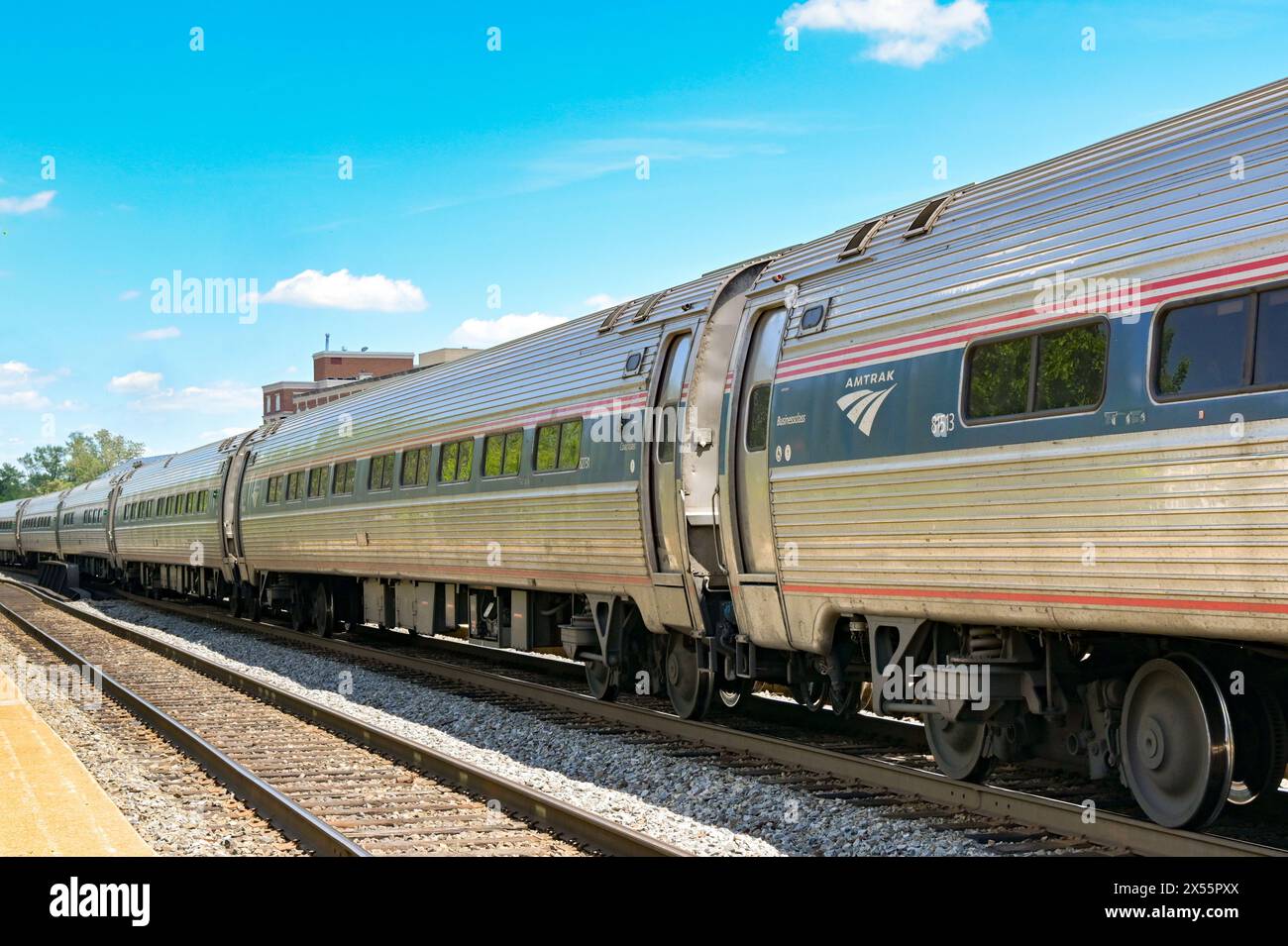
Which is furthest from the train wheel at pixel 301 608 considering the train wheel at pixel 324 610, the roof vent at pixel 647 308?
the roof vent at pixel 647 308

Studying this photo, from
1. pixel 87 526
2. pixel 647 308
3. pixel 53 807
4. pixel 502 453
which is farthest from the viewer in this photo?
pixel 87 526

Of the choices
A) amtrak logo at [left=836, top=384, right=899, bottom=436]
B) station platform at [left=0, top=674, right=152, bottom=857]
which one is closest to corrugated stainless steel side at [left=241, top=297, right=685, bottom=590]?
amtrak logo at [left=836, top=384, right=899, bottom=436]

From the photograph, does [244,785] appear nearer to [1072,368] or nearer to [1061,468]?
[1061,468]

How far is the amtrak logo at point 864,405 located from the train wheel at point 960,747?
6.59 feet

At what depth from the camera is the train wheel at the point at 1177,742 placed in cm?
702

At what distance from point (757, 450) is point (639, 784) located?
274cm

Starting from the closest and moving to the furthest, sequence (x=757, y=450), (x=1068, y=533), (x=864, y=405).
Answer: (x=1068, y=533)
(x=864, y=405)
(x=757, y=450)

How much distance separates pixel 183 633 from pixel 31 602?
13.3m

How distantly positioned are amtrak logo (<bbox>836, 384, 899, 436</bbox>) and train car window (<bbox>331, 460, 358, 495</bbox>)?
13021 mm

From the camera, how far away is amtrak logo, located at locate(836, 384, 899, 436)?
9.11 meters

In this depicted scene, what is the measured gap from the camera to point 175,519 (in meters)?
34.5

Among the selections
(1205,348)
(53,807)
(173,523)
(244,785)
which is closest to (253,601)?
(173,523)

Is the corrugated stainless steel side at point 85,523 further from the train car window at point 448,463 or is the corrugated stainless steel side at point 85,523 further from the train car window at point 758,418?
the train car window at point 758,418
